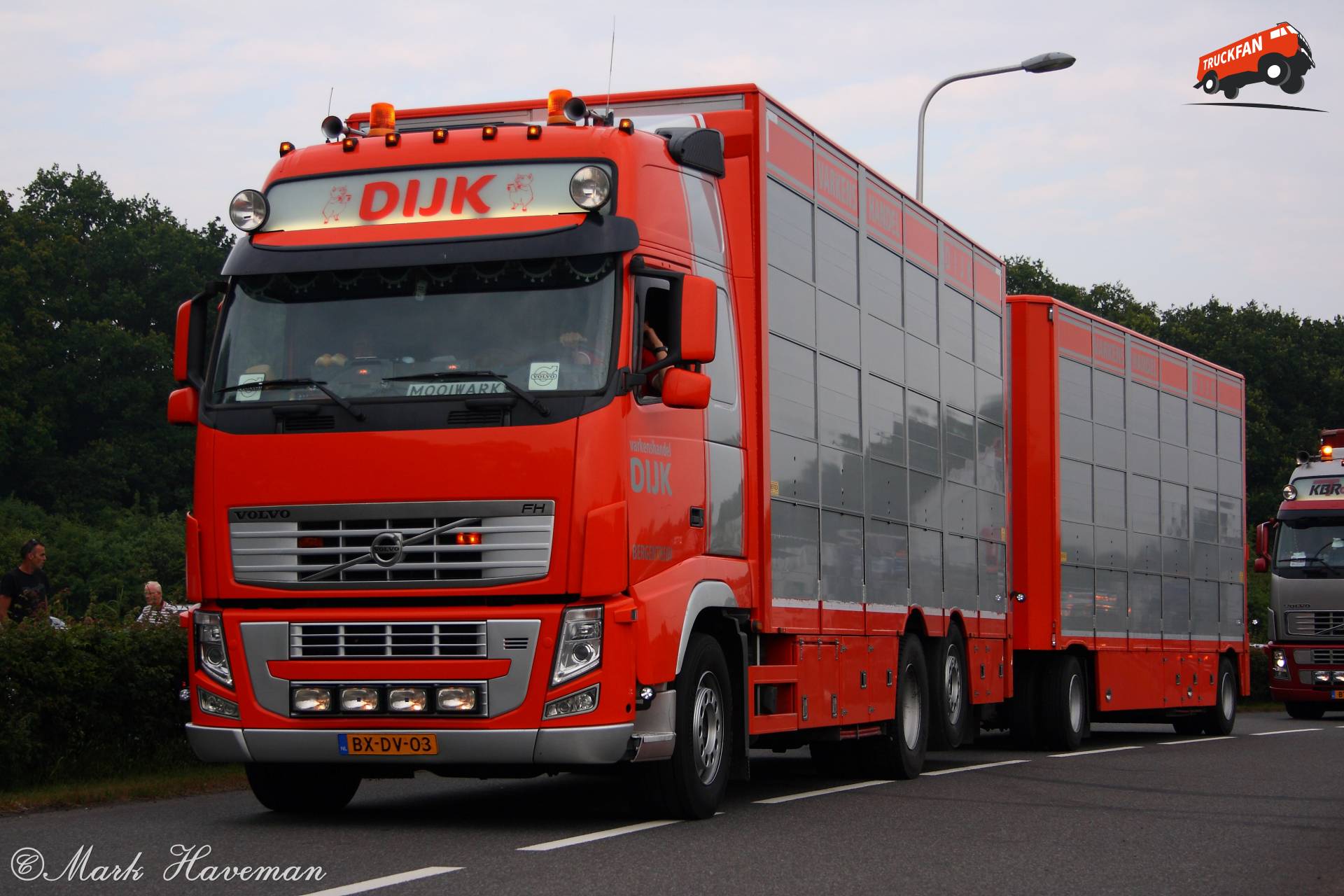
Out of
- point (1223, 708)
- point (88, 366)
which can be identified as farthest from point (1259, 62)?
point (88, 366)

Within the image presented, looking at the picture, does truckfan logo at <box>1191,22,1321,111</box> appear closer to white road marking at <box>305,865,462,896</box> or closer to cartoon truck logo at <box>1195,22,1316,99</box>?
cartoon truck logo at <box>1195,22,1316,99</box>

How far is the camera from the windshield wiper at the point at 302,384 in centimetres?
1025

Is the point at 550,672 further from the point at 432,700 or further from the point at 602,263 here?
the point at 602,263

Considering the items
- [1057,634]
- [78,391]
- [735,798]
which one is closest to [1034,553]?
[1057,634]

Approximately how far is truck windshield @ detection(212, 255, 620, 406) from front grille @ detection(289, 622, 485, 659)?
120cm

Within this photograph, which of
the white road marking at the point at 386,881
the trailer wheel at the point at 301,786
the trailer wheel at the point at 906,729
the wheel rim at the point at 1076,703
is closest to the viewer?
the white road marking at the point at 386,881

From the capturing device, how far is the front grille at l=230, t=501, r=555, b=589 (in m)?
10.1

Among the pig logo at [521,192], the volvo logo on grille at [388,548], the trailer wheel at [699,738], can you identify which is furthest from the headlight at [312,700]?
the pig logo at [521,192]

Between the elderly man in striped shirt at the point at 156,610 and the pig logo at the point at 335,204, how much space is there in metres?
4.82

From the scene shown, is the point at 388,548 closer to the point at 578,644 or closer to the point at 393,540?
the point at 393,540

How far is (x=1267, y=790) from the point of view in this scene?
14.4m

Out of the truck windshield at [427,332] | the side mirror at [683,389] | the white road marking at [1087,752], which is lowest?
the white road marking at [1087,752]

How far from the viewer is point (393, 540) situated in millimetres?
10195

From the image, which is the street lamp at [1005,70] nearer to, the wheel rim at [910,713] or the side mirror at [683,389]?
the wheel rim at [910,713]
